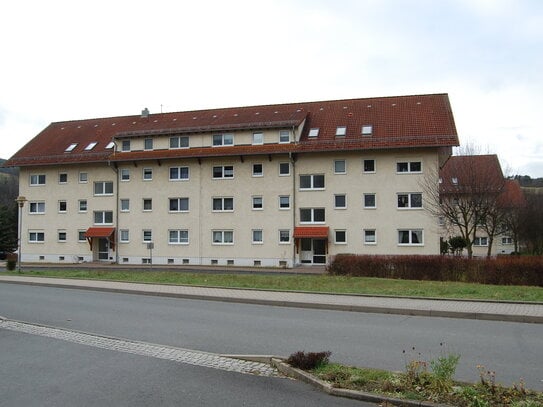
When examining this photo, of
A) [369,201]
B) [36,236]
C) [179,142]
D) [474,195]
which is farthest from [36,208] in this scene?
[474,195]

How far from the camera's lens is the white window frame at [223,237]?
40000mm

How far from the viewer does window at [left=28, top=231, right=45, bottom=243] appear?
4628 centimetres

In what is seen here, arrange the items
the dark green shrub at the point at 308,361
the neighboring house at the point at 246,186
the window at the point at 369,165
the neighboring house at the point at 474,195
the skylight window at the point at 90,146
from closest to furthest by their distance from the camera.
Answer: the dark green shrub at the point at 308,361
the neighboring house at the point at 474,195
the neighboring house at the point at 246,186
the window at the point at 369,165
the skylight window at the point at 90,146

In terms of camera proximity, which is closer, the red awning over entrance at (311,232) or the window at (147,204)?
the red awning over entrance at (311,232)

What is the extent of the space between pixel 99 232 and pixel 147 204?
449 cm

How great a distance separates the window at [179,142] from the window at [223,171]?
10.5 ft

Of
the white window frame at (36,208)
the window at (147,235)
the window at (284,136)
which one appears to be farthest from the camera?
the white window frame at (36,208)

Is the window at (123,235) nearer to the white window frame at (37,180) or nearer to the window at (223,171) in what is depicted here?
the window at (223,171)

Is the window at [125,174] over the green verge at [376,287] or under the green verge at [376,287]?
over

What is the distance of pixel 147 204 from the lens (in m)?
42.7

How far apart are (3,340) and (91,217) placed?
36.1 metres

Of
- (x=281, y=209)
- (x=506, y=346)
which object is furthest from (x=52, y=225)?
(x=506, y=346)

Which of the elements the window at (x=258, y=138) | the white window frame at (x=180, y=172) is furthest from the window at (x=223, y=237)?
the window at (x=258, y=138)

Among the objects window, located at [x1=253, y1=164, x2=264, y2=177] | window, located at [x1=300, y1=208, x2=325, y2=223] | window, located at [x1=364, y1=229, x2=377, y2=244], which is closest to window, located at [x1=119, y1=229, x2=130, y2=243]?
window, located at [x1=253, y1=164, x2=264, y2=177]
